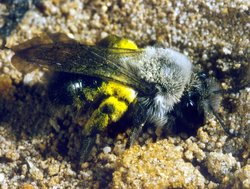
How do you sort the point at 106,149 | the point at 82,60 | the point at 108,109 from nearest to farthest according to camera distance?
the point at 82,60, the point at 108,109, the point at 106,149

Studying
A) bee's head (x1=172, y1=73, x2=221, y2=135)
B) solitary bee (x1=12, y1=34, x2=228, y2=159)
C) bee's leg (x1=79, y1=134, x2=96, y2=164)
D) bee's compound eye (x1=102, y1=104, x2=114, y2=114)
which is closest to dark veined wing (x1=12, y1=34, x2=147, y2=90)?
solitary bee (x1=12, y1=34, x2=228, y2=159)

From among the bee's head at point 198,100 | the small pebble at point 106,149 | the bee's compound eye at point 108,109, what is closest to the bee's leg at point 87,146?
the small pebble at point 106,149

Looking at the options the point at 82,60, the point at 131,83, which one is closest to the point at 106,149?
the point at 131,83

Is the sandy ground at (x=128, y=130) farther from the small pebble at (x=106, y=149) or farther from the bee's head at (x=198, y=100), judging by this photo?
the bee's head at (x=198, y=100)

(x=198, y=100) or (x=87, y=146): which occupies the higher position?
(x=198, y=100)

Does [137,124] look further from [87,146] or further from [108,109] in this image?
[87,146]

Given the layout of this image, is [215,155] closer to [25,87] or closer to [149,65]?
[149,65]
